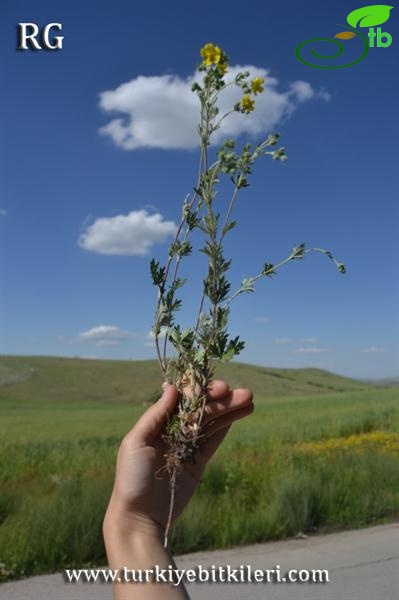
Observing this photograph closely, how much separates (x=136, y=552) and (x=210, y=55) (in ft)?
5.23

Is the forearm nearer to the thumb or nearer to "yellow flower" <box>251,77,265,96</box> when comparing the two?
the thumb

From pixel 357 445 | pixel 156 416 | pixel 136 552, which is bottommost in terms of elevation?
pixel 357 445

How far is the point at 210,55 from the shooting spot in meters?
2.22

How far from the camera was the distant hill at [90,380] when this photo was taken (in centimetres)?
4766

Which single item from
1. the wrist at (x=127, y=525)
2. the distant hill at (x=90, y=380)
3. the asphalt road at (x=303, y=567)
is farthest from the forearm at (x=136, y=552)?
the distant hill at (x=90, y=380)

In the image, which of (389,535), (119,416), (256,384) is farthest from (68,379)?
(389,535)

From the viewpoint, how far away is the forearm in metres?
1.90

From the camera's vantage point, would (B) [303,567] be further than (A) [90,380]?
No

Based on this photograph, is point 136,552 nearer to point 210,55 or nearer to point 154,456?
point 154,456

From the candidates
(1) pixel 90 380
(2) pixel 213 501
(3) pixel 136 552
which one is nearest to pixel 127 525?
(3) pixel 136 552

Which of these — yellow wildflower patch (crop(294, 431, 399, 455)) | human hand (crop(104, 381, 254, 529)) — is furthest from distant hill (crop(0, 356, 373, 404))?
human hand (crop(104, 381, 254, 529))

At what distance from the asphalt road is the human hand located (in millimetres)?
3596

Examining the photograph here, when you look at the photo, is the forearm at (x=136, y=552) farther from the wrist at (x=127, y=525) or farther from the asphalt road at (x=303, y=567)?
the asphalt road at (x=303, y=567)

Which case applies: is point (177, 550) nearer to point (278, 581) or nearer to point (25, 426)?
point (278, 581)
